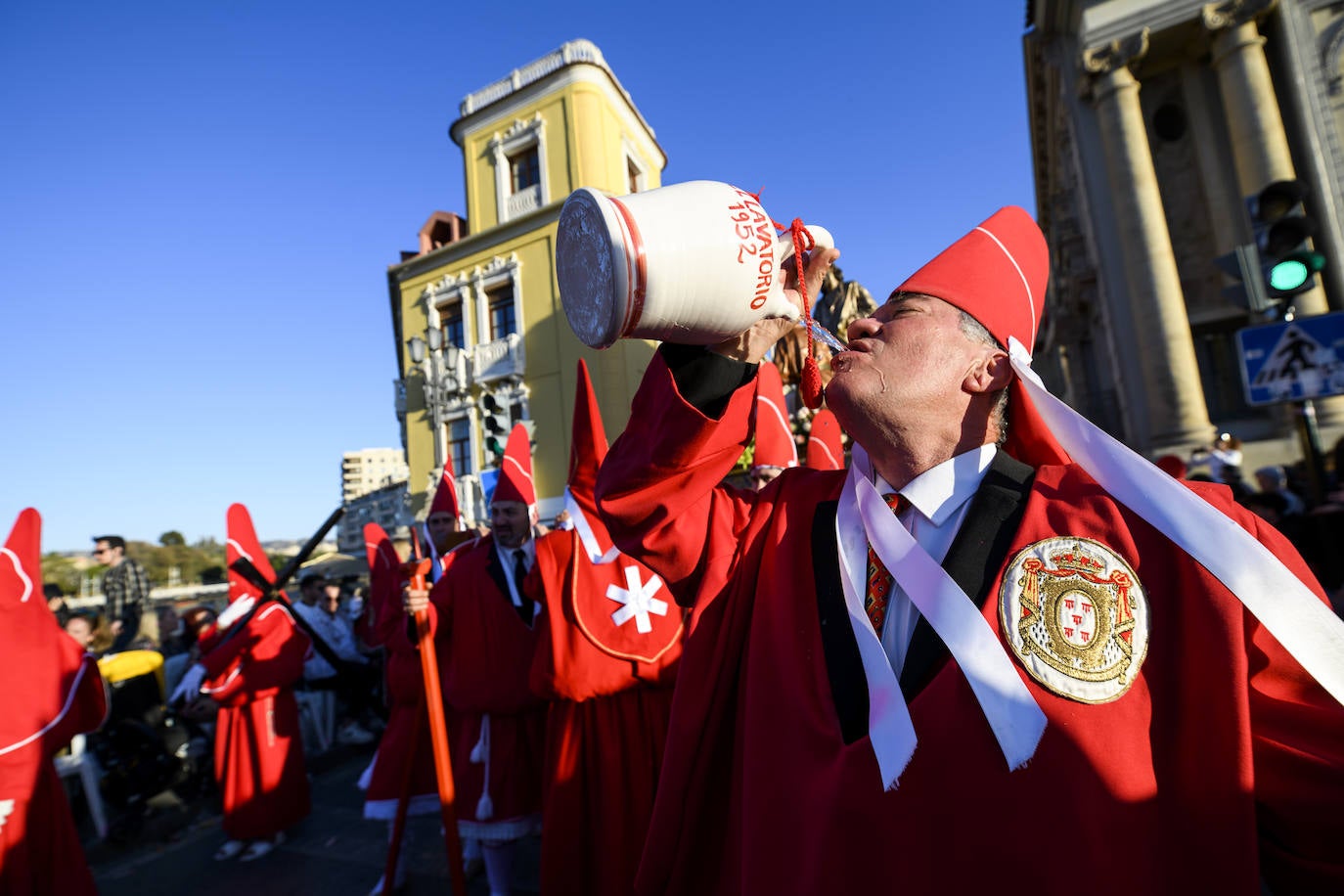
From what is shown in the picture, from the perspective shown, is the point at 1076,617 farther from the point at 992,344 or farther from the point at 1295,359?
the point at 1295,359

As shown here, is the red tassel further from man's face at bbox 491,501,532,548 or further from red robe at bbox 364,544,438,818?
red robe at bbox 364,544,438,818

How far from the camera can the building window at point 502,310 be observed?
21.2 metres

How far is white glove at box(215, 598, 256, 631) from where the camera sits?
556 centimetres

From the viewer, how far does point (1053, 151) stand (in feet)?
77.1

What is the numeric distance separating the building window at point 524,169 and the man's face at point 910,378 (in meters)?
21.5

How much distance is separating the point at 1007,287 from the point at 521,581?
11.3ft

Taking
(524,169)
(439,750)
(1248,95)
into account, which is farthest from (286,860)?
(524,169)

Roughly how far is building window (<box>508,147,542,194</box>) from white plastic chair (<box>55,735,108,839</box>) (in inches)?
728

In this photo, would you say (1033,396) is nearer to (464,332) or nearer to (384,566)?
(384,566)

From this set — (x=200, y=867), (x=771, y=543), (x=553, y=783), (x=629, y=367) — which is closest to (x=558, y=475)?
(x=629, y=367)

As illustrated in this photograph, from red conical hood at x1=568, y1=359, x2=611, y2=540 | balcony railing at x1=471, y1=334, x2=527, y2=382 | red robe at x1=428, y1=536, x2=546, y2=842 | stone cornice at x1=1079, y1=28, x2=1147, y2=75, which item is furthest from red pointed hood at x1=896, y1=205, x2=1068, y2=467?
balcony railing at x1=471, y1=334, x2=527, y2=382

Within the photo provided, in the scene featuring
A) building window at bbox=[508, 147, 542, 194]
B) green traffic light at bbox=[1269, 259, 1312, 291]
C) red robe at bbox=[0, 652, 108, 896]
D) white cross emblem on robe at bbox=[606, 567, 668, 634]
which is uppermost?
building window at bbox=[508, 147, 542, 194]

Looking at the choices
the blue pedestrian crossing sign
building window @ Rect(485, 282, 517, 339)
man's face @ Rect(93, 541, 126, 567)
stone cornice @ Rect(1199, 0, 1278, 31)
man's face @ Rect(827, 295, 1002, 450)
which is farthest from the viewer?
building window @ Rect(485, 282, 517, 339)

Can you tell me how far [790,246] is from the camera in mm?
1473
